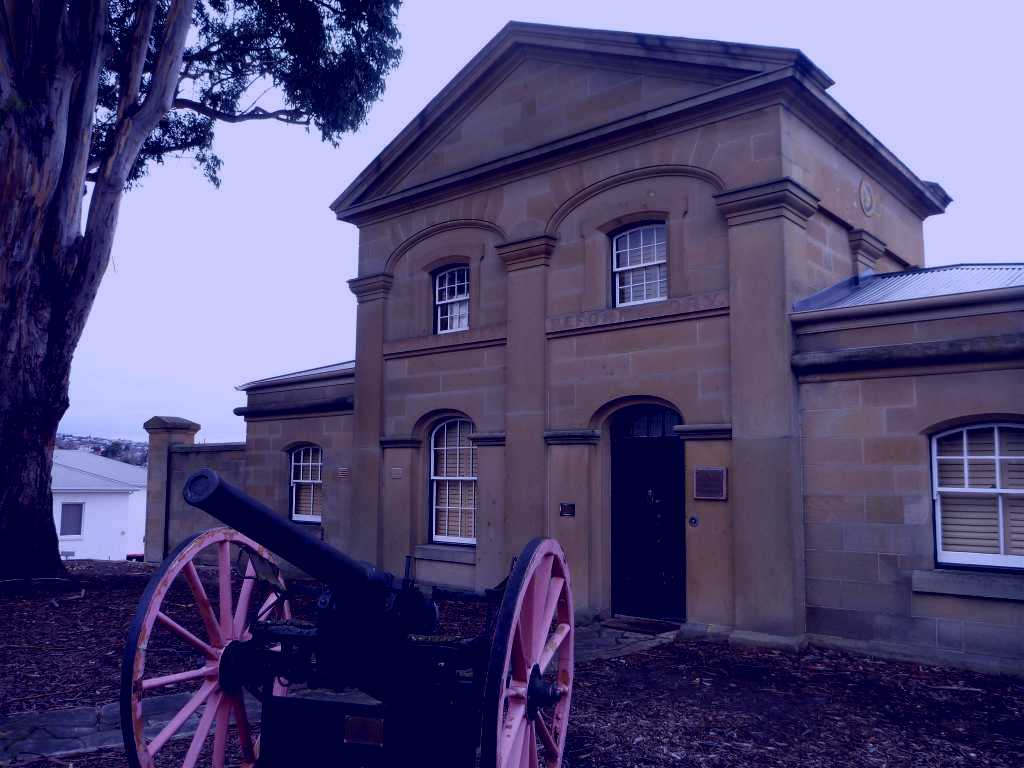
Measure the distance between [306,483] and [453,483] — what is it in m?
4.35

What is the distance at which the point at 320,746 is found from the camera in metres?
4.78

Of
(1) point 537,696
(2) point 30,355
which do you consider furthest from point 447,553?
(1) point 537,696

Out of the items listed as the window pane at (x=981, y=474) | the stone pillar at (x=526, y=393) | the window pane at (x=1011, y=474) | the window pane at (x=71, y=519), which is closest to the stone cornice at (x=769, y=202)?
the stone pillar at (x=526, y=393)

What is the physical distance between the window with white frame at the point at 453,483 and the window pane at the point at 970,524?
287 inches

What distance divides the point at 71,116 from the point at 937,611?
13.8m

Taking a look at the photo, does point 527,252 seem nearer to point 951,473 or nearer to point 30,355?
point 951,473

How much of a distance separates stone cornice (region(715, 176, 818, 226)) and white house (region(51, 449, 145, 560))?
38267 mm

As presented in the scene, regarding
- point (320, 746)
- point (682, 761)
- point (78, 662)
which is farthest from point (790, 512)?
point (78, 662)

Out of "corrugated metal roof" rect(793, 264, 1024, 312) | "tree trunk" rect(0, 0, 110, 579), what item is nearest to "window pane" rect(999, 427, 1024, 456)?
"corrugated metal roof" rect(793, 264, 1024, 312)

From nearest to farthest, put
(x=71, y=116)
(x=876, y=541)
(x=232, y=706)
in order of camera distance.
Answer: (x=232, y=706)
(x=876, y=541)
(x=71, y=116)

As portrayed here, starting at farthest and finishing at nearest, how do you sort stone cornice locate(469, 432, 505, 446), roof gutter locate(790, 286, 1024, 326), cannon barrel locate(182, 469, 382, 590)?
stone cornice locate(469, 432, 505, 446) < roof gutter locate(790, 286, 1024, 326) < cannon barrel locate(182, 469, 382, 590)

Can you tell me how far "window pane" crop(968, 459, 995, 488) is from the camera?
31.3 feet

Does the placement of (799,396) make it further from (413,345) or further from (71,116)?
(71,116)

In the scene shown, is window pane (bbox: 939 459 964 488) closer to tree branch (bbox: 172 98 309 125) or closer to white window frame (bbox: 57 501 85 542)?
tree branch (bbox: 172 98 309 125)
